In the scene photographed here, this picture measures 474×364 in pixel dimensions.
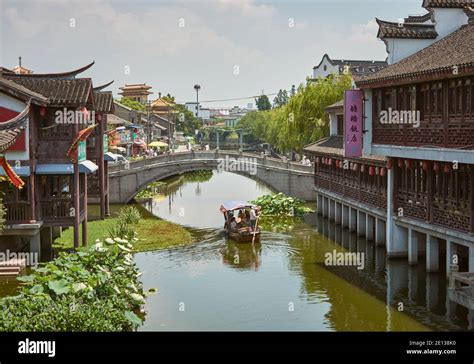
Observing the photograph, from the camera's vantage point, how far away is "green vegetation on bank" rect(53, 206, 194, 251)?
96.9ft

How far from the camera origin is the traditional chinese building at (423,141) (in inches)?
817

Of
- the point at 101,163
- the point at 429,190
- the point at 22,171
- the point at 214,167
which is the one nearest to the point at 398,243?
the point at 429,190

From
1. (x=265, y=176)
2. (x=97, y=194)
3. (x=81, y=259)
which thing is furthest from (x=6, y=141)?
(x=265, y=176)

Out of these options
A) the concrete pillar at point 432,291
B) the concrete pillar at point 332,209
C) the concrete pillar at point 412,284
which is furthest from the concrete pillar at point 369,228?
the concrete pillar at point 432,291

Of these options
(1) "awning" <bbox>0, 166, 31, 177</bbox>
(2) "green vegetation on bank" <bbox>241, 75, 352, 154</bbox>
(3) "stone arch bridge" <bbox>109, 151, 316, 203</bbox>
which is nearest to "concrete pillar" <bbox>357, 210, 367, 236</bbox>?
(3) "stone arch bridge" <bbox>109, 151, 316, 203</bbox>

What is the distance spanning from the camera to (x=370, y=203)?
3012cm

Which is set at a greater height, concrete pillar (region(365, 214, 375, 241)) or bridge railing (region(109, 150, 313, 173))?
bridge railing (region(109, 150, 313, 173))

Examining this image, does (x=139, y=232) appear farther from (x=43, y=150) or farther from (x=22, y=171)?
(x=22, y=171)

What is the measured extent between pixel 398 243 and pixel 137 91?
96869mm

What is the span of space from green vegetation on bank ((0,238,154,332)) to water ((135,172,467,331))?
106cm

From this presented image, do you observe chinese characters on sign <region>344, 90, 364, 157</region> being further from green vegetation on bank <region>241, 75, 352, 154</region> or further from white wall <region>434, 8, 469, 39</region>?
green vegetation on bank <region>241, 75, 352, 154</region>

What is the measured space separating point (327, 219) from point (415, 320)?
19.3 m
